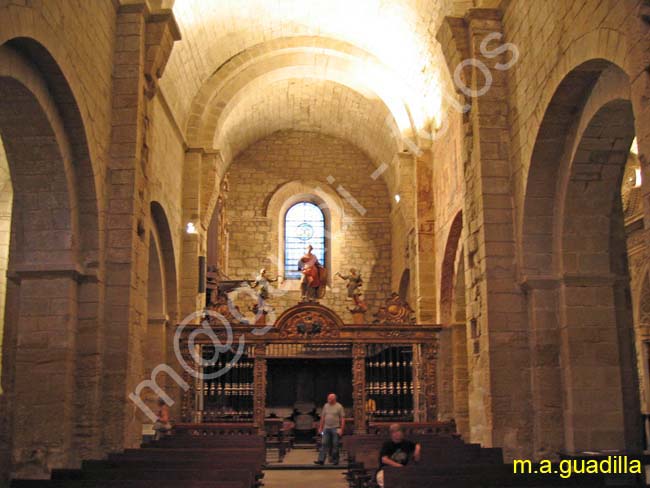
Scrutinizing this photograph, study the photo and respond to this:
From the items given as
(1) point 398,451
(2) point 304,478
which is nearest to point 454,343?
(2) point 304,478

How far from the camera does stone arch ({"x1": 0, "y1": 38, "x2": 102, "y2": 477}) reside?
9938mm

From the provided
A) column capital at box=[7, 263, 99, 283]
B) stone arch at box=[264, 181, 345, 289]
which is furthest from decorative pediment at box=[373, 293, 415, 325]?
stone arch at box=[264, 181, 345, 289]

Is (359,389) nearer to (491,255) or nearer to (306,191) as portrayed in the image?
(491,255)

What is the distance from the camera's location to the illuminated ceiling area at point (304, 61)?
643 inches

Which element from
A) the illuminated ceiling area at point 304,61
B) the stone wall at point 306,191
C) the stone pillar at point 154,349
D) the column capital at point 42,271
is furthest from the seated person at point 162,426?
the stone wall at point 306,191

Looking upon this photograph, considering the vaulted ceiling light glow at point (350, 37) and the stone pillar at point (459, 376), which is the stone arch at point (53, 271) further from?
the stone pillar at point (459, 376)

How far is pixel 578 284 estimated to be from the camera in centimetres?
1057

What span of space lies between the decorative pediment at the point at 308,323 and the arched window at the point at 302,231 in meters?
9.49

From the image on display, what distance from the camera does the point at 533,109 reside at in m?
10.5

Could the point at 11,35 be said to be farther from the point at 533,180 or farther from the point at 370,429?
the point at 370,429

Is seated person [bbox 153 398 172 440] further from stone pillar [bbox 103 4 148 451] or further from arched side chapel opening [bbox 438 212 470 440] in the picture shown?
arched side chapel opening [bbox 438 212 470 440]

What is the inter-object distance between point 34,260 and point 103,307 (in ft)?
3.99

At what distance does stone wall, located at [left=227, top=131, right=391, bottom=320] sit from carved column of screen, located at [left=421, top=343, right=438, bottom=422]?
849 cm

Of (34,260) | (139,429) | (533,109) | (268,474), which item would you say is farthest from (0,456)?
(533,109)
